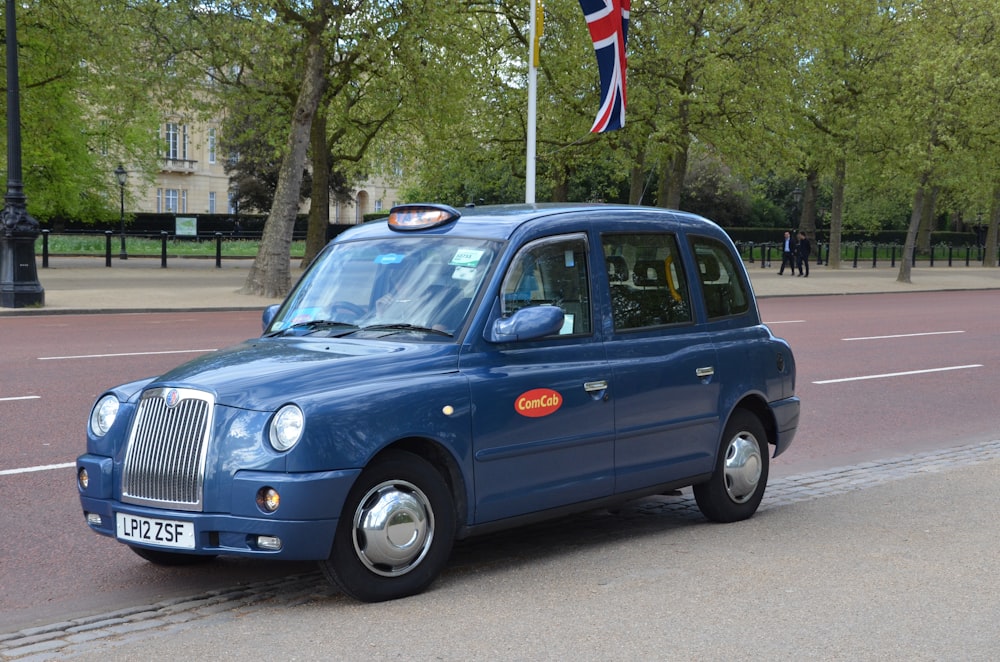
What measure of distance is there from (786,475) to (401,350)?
4129 millimetres

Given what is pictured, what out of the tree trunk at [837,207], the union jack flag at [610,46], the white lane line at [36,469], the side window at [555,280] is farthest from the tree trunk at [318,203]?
the side window at [555,280]

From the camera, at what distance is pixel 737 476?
7137 millimetres

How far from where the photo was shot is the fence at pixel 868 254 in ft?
186

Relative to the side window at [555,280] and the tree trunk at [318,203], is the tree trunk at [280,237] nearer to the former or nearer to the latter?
the tree trunk at [318,203]

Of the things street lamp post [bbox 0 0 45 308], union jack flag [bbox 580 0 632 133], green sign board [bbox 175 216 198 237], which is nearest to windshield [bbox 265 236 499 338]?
union jack flag [bbox 580 0 632 133]

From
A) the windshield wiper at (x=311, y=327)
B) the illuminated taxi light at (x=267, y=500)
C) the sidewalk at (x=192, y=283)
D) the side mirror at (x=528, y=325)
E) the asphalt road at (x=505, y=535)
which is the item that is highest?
the side mirror at (x=528, y=325)

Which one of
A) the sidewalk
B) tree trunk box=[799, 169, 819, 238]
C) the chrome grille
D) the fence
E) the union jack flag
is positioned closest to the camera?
the chrome grille

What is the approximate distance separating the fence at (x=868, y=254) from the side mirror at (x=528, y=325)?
48148mm

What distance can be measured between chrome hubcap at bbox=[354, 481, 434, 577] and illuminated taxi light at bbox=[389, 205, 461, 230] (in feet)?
4.96

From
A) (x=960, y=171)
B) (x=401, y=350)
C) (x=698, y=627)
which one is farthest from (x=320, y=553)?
(x=960, y=171)

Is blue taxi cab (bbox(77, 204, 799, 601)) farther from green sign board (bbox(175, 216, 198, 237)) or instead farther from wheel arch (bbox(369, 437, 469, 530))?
green sign board (bbox(175, 216, 198, 237))

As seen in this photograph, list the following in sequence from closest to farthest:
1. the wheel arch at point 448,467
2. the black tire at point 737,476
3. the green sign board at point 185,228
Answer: the wheel arch at point 448,467
the black tire at point 737,476
the green sign board at point 185,228

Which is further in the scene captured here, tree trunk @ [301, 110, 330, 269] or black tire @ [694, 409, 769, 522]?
tree trunk @ [301, 110, 330, 269]

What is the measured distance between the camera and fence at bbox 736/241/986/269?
5656 centimetres
